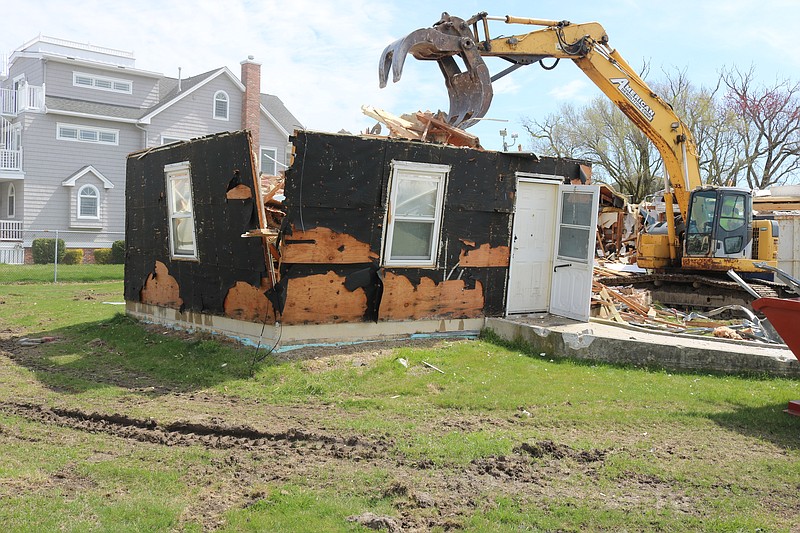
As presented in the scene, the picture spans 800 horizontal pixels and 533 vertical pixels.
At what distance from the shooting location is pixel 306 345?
9797mm

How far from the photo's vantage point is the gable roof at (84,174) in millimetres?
28905

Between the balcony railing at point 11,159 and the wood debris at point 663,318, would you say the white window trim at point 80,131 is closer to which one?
the balcony railing at point 11,159

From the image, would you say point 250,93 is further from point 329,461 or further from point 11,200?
point 329,461

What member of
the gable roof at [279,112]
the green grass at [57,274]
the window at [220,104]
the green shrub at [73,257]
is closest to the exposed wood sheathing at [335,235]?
the green grass at [57,274]

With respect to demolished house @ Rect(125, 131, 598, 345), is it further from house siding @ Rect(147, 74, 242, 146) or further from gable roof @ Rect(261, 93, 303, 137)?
gable roof @ Rect(261, 93, 303, 137)

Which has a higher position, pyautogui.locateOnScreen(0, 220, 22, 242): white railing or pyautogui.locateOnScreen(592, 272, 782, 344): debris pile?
pyautogui.locateOnScreen(0, 220, 22, 242): white railing

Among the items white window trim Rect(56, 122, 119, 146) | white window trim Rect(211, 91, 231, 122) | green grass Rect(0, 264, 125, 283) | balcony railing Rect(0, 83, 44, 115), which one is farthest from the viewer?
white window trim Rect(211, 91, 231, 122)

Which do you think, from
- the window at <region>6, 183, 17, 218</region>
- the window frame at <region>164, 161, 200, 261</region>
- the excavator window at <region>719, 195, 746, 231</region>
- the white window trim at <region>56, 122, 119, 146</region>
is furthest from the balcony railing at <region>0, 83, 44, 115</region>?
the excavator window at <region>719, 195, 746, 231</region>

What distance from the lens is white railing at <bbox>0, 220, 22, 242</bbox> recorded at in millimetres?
27891

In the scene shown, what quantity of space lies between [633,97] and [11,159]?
2441 centimetres

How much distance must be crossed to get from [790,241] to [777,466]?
45.6 feet

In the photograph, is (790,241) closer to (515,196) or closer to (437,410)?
(515,196)

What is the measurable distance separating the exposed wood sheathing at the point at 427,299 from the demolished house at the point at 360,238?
18 millimetres

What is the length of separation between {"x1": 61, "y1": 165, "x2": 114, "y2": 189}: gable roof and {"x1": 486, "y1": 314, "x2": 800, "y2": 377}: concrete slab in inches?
937
